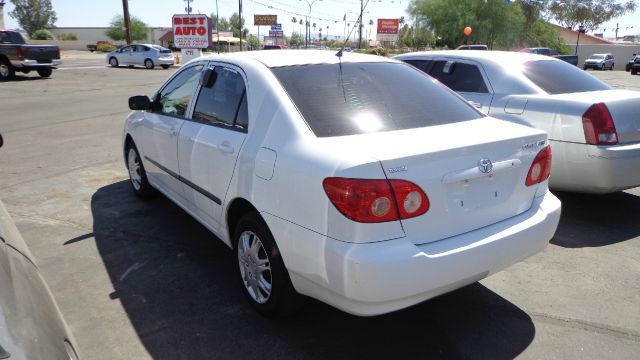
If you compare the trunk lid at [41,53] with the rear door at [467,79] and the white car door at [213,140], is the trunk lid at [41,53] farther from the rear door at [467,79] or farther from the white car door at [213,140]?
the white car door at [213,140]

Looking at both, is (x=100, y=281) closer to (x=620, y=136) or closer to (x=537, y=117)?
(x=537, y=117)

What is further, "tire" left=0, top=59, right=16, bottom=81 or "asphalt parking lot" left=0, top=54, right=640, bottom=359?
"tire" left=0, top=59, right=16, bottom=81

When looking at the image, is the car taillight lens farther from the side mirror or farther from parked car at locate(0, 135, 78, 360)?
the side mirror

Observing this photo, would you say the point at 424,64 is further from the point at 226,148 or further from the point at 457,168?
the point at 457,168

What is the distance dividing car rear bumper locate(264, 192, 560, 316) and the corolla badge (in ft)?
1.06

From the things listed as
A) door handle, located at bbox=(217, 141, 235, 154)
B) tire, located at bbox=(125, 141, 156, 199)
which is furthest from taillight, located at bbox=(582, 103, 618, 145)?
tire, located at bbox=(125, 141, 156, 199)

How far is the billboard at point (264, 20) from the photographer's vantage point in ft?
332

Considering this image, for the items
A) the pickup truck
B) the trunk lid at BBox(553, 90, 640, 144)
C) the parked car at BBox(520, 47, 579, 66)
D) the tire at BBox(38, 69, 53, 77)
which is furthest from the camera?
the tire at BBox(38, 69, 53, 77)

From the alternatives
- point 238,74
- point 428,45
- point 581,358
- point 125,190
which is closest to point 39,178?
point 125,190

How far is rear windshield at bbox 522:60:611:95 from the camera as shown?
204 inches

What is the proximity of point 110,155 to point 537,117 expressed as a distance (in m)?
6.11

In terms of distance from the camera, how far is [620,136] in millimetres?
4473

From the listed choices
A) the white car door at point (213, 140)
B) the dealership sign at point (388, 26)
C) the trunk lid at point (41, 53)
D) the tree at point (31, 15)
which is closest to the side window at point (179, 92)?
the white car door at point (213, 140)

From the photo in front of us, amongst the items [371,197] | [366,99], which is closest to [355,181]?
[371,197]
